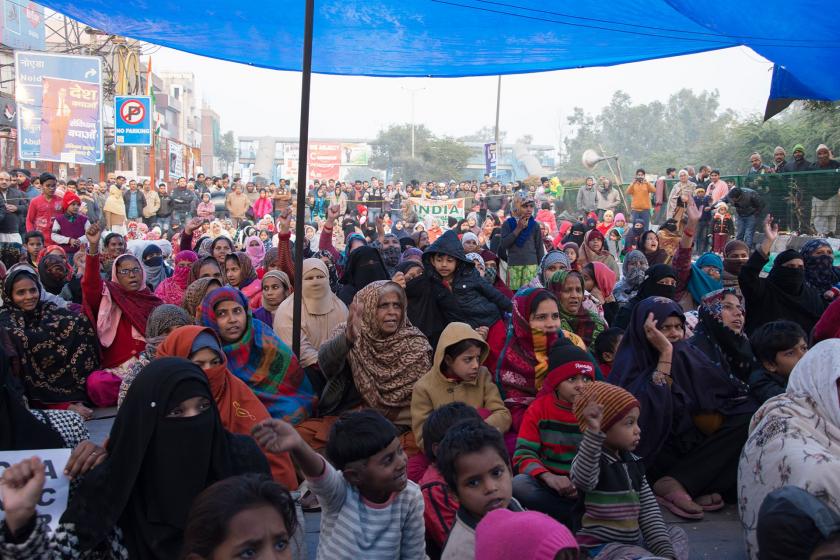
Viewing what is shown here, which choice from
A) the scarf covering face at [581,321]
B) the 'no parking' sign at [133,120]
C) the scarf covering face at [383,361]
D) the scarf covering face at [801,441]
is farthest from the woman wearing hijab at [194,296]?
the 'no parking' sign at [133,120]

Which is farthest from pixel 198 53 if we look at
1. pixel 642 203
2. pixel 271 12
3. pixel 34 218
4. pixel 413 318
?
pixel 642 203

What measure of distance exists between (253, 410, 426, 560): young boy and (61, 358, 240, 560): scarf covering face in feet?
1.34

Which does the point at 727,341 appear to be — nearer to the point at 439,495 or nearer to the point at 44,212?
the point at 439,495

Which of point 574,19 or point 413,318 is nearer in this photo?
point 574,19

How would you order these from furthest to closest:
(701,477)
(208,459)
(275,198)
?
(275,198)
(701,477)
(208,459)

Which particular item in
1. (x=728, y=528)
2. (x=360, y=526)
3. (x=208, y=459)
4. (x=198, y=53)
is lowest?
(x=728, y=528)

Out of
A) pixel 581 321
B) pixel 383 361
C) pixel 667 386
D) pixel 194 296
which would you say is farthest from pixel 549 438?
pixel 194 296

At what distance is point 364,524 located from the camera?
275 centimetres

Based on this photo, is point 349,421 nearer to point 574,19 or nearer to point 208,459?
point 208,459

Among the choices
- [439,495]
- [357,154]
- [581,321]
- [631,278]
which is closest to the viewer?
[439,495]

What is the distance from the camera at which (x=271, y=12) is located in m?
5.38

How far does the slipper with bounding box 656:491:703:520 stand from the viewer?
3.93m

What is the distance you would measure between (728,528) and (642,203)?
43.9 feet

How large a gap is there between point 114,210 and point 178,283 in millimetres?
11987
